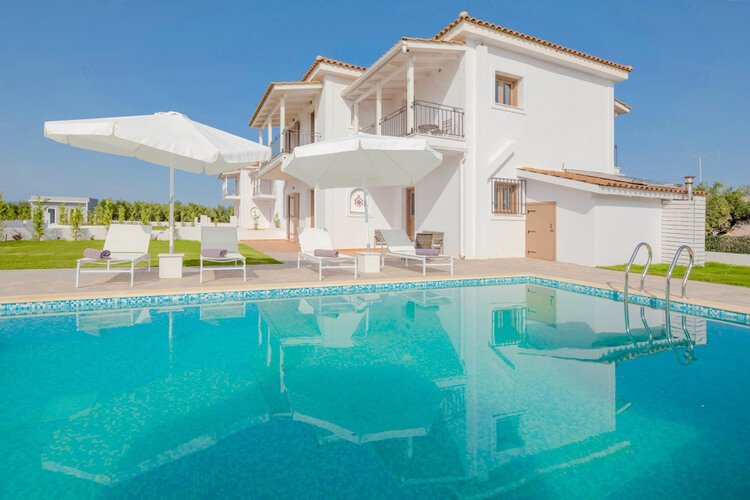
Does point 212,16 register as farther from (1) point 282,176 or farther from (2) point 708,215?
(2) point 708,215

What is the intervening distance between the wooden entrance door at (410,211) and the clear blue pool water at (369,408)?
11165 mm

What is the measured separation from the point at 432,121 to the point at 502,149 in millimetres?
2799

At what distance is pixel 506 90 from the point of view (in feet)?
50.0

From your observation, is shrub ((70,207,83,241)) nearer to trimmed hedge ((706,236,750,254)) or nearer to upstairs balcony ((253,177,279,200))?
upstairs balcony ((253,177,279,200))

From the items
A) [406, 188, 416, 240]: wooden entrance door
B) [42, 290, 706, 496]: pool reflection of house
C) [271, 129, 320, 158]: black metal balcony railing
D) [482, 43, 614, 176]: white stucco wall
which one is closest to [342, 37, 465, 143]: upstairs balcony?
[482, 43, 614, 176]: white stucco wall

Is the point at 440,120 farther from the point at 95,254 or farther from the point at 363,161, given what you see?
the point at 95,254

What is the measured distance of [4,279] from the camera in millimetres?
8633

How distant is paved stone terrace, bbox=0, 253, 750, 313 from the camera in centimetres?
717

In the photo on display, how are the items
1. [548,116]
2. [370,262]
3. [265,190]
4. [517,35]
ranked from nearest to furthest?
[370,262] → [517,35] → [548,116] → [265,190]

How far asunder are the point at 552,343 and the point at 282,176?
1658cm

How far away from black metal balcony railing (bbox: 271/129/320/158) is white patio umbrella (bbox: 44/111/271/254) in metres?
8.53

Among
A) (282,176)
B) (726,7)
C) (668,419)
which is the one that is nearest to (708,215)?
(726,7)

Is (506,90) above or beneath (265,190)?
above

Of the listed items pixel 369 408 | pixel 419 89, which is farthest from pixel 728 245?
pixel 369 408
